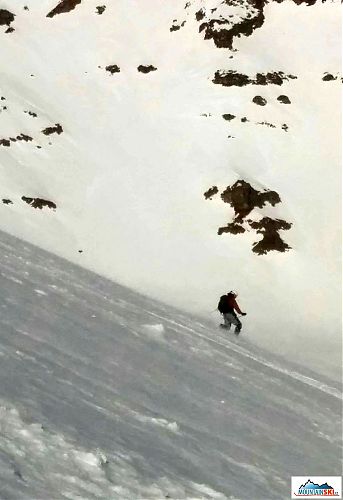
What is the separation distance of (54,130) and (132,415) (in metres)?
49.0

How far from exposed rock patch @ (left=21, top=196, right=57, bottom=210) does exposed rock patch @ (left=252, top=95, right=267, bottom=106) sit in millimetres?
22155

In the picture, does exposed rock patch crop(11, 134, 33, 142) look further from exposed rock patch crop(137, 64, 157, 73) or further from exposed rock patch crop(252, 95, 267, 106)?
exposed rock patch crop(252, 95, 267, 106)

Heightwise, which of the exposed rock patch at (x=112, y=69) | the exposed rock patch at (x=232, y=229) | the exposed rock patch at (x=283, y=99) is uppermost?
the exposed rock patch at (x=283, y=99)

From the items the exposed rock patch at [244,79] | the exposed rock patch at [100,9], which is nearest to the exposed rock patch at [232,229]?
the exposed rock patch at [244,79]

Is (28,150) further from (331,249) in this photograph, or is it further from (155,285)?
(331,249)

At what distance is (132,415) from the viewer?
7004 millimetres

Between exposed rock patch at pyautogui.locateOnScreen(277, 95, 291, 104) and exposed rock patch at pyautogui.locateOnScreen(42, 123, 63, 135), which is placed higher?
exposed rock patch at pyautogui.locateOnScreen(277, 95, 291, 104)

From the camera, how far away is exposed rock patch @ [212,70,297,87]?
6016 cm

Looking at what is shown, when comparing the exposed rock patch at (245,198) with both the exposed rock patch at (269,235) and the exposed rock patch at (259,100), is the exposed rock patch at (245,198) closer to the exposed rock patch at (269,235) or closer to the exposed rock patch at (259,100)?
the exposed rock patch at (269,235)

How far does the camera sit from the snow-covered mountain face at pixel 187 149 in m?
41.6

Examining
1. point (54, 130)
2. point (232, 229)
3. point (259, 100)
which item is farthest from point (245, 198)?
point (54, 130)

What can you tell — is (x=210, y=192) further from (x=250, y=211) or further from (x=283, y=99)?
(x=283, y=99)

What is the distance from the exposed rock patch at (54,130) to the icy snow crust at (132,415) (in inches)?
1566

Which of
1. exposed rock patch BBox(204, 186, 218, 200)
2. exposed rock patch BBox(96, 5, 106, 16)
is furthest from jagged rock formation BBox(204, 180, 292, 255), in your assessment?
exposed rock patch BBox(96, 5, 106, 16)
